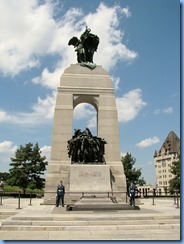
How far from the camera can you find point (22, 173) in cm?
4462

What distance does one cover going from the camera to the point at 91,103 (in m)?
24.8

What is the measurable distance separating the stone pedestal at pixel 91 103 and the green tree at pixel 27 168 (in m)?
23.9

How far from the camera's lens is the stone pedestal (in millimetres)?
21536

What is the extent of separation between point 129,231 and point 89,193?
8146 millimetres

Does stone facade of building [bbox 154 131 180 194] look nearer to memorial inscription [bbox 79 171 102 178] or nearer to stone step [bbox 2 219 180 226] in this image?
memorial inscription [bbox 79 171 102 178]

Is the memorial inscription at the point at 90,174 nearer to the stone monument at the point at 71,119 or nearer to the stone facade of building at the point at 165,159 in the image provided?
the stone monument at the point at 71,119

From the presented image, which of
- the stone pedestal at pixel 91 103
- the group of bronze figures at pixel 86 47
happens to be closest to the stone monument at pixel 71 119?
the stone pedestal at pixel 91 103

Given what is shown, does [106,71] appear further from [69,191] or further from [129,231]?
[129,231]

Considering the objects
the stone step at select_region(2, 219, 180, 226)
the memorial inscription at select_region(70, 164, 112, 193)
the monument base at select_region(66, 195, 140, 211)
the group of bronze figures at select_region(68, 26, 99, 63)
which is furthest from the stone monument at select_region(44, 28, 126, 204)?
the stone step at select_region(2, 219, 180, 226)

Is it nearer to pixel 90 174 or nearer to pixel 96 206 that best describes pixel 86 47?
pixel 90 174

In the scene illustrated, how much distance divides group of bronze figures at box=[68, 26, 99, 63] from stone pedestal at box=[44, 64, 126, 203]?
135 cm

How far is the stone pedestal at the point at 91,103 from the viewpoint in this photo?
21.5 meters

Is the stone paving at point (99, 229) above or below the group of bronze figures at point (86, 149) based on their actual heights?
below

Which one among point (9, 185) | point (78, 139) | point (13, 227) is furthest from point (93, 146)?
point (9, 185)
